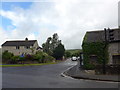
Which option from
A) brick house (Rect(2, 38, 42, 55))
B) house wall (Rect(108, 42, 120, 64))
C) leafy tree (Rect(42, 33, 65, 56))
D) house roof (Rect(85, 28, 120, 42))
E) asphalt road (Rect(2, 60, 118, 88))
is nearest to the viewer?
asphalt road (Rect(2, 60, 118, 88))

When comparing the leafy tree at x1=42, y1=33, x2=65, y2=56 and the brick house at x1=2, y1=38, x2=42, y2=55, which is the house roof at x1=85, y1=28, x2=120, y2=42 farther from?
the leafy tree at x1=42, y1=33, x2=65, y2=56

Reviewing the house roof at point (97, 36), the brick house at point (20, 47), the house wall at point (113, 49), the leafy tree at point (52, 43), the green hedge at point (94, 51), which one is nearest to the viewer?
the house wall at point (113, 49)

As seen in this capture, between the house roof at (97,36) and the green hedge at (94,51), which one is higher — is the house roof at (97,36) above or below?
above

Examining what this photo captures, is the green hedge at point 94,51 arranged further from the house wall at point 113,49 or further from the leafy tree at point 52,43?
the leafy tree at point 52,43

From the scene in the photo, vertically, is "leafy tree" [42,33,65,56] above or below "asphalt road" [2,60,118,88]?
above

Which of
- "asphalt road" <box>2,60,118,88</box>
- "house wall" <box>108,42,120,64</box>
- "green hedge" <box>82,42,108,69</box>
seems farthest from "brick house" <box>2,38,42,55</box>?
"asphalt road" <box>2,60,118,88</box>

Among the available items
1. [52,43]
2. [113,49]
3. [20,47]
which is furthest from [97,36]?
[52,43]

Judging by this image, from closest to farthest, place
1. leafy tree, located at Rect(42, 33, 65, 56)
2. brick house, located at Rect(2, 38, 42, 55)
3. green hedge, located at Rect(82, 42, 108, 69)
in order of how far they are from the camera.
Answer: green hedge, located at Rect(82, 42, 108, 69) → brick house, located at Rect(2, 38, 42, 55) → leafy tree, located at Rect(42, 33, 65, 56)

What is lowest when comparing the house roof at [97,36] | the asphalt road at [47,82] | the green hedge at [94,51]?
the asphalt road at [47,82]

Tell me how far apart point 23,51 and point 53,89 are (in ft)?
148

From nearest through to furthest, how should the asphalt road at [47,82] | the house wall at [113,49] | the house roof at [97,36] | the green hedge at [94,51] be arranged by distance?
the asphalt road at [47,82] → the house wall at [113,49] → the green hedge at [94,51] → the house roof at [97,36]

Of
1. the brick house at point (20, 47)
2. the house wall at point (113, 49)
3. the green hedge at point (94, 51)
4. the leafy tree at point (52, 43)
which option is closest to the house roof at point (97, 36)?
the house wall at point (113, 49)

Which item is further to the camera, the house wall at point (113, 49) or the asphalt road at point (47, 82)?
the house wall at point (113, 49)

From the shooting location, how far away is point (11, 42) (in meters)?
55.2
